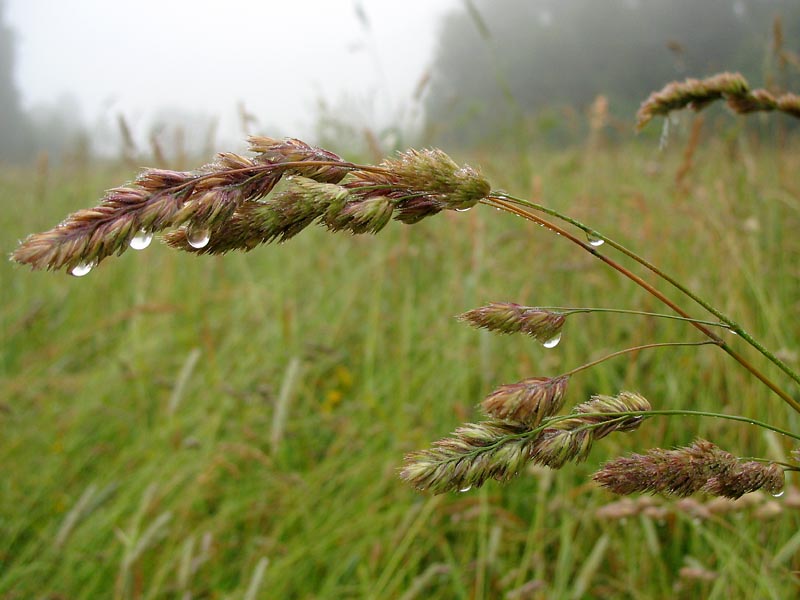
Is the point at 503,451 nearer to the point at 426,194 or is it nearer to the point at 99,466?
the point at 426,194

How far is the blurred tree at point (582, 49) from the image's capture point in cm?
634

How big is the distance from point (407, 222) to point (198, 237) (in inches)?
7.1

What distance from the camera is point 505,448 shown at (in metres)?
0.56

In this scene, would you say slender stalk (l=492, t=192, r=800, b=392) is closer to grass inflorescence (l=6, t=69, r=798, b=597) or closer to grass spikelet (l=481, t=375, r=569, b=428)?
grass inflorescence (l=6, t=69, r=798, b=597)

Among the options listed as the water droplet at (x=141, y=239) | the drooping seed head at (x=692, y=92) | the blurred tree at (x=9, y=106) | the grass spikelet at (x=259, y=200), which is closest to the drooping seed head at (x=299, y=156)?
the grass spikelet at (x=259, y=200)

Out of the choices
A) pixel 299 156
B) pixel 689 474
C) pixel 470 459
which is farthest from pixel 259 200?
pixel 689 474

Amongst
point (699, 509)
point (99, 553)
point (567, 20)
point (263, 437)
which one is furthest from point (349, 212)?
point (567, 20)

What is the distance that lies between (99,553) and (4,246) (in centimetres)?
342

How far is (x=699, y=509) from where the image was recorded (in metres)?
1.19

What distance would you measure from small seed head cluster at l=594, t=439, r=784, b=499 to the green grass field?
658 millimetres

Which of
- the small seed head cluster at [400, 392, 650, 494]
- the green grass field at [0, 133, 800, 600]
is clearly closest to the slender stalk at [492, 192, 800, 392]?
the small seed head cluster at [400, 392, 650, 494]

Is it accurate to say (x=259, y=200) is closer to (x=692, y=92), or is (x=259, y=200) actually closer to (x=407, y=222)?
(x=407, y=222)

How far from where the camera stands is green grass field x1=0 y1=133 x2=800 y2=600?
5.15 ft

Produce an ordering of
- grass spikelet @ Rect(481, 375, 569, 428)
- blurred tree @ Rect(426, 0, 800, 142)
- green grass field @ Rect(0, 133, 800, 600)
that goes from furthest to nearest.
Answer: blurred tree @ Rect(426, 0, 800, 142) < green grass field @ Rect(0, 133, 800, 600) < grass spikelet @ Rect(481, 375, 569, 428)
